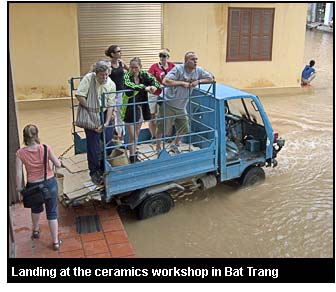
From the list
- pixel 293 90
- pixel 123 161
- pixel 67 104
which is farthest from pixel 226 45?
pixel 123 161

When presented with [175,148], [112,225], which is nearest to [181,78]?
[175,148]

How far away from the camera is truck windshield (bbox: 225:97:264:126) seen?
698 centimetres

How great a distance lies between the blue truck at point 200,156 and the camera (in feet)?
19.0

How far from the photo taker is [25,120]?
1048 centimetres

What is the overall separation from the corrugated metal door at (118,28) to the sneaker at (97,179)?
6367 mm

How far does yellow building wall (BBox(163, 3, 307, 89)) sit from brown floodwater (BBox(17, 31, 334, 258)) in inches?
153

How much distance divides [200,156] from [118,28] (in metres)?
6.69

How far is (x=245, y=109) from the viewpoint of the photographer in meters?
7.11

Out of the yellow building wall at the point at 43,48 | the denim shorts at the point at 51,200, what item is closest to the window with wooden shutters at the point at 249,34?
the yellow building wall at the point at 43,48

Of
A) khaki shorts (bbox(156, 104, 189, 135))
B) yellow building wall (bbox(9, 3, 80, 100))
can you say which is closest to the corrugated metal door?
yellow building wall (bbox(9, 3, 80, 100))

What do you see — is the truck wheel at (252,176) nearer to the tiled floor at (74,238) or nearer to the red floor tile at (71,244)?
the tiled floor at (74,238)

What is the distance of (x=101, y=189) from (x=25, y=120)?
5.51 m

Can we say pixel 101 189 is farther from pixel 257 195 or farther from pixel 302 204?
pixel 302 204

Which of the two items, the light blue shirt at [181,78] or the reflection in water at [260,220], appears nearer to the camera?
the reflection in water at [260,220]
